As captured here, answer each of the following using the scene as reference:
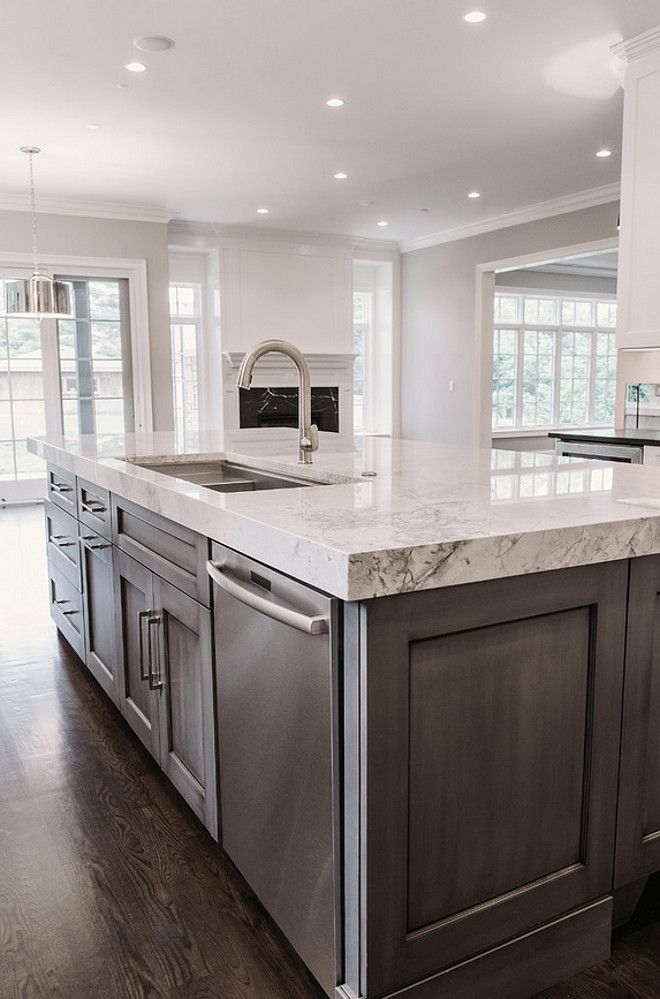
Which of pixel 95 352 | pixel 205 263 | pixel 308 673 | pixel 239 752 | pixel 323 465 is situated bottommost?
pixel 239 752

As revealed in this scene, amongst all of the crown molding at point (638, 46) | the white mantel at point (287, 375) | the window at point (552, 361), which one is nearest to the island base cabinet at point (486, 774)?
the crown molding at point (638, 46)

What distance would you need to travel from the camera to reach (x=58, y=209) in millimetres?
6980

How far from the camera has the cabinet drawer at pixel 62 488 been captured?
2.99 metres

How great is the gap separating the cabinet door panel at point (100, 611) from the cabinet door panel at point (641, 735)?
1577 millimetres

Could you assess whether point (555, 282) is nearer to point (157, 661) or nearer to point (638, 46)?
point (638, 46)

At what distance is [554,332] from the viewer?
34.1 feet

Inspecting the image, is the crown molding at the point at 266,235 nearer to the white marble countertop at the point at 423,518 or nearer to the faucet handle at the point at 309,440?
the faucet handle at the point at 309,440

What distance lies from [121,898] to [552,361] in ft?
32.0

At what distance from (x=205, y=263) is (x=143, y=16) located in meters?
5.06

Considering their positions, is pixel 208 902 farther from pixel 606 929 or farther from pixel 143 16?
pixel 143 16

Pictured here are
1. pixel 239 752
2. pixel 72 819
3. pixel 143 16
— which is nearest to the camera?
pixel 239 752

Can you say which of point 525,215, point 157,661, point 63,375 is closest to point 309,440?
point 157,661

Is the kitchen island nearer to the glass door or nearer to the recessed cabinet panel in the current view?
the recessed cabinet panel

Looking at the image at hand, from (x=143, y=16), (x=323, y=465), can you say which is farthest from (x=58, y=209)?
(x=323, y=465)
